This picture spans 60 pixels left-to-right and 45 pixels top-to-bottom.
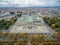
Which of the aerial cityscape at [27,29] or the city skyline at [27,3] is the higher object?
the city skyline at [27,3]

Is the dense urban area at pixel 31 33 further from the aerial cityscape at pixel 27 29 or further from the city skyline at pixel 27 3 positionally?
the city skyline at pixel 27 3

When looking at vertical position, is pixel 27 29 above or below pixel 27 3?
below

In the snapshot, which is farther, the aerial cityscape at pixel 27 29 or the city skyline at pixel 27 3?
the city skyline at pixel 27 3

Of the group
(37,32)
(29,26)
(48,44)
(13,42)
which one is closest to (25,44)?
(13,42)

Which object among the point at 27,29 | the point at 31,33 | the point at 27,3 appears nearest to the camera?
the point at 31,33

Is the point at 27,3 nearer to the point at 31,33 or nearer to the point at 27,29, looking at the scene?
the point at 27,29

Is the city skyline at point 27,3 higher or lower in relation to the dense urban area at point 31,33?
higher

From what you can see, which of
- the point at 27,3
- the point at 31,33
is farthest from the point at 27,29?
the point at 27,3

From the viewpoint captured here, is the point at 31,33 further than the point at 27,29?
A: No

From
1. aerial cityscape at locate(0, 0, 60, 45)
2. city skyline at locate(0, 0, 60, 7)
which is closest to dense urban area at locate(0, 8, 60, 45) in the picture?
aerial cityscape at locate(0, 0, 60, 45)

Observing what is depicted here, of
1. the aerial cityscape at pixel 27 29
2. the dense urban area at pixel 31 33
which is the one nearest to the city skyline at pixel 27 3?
the aerial cityscape at pixel 27 29

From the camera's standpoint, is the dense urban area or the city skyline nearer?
the dense urban area

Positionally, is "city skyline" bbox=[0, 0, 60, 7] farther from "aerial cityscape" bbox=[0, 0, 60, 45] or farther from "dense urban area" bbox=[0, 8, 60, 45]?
"dense urban area" bbox=[0, 8, 60, 45]

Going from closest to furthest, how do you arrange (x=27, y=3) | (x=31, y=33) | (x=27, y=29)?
(x=31, y=33) < (x=27, y=29) < (x=27, y=3)
